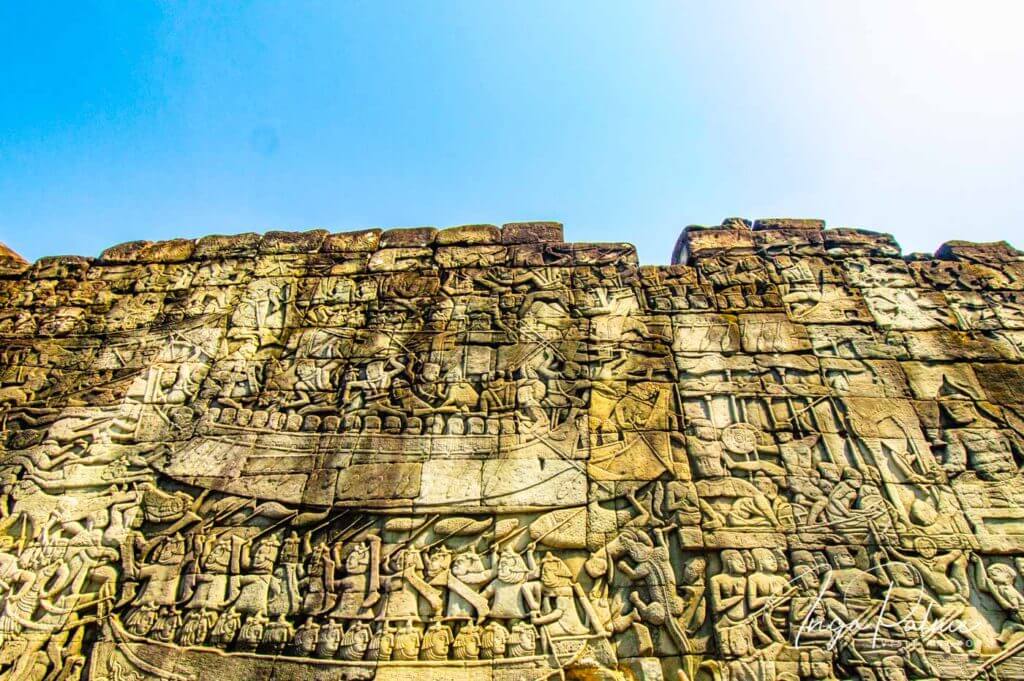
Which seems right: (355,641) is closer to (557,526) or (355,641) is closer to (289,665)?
(289,665)

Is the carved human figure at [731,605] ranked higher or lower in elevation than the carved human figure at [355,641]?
higher

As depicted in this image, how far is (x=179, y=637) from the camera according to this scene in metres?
4.05

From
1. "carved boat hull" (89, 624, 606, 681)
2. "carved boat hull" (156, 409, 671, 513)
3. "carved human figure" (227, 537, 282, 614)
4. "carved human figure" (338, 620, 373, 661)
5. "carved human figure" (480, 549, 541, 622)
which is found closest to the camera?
"carved boat hull" (89, 624, 606, 681)

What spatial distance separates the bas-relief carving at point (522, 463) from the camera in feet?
12.9

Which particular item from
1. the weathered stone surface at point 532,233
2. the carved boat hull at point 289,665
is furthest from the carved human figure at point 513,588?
the weathered stone surface at point 532,233

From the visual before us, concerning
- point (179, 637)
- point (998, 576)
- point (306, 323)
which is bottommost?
point (179, 637)

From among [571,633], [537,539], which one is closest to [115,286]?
[537,539]

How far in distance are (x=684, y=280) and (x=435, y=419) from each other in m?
2.94

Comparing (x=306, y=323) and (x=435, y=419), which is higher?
(x=306, y=323)

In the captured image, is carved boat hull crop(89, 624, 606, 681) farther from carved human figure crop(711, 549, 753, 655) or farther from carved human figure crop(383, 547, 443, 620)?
carved human figure crop(711, 549, 753, 655)

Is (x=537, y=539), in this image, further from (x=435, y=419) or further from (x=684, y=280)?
(x=684, y=280)

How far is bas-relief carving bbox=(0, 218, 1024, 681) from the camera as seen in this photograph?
12.9 ft

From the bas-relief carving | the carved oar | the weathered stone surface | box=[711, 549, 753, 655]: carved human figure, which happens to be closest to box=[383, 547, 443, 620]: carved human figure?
the bas-relief carving

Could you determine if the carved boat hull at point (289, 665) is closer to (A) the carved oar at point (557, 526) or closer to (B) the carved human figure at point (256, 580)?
(B) the carved human figure at point (256, 580)
